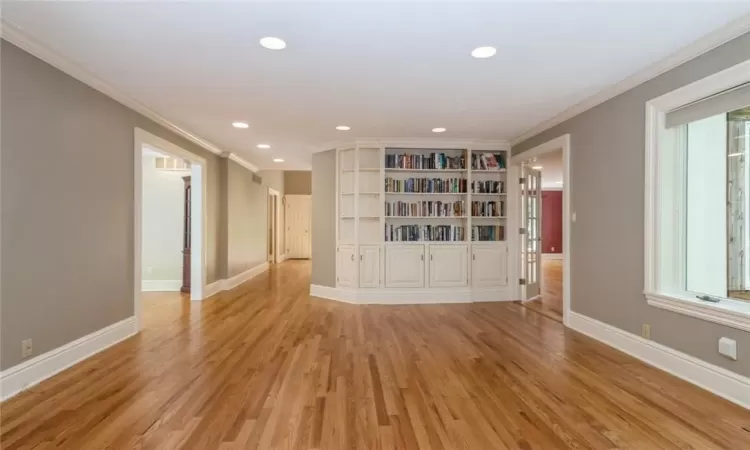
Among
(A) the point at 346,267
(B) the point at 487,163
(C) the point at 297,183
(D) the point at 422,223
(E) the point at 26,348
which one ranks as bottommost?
(E) the point at 26,348

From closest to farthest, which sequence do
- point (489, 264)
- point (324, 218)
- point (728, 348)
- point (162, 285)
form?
1. point (728, 348)
2. point (489, 264)
3. point (324, 218)
4. point (162, 285)

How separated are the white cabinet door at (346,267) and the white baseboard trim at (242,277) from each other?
7.40ft

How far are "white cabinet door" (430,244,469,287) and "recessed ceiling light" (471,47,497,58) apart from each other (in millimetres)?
3413

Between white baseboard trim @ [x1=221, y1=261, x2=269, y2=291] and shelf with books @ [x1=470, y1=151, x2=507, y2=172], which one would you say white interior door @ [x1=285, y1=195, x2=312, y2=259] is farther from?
shelf with books @ [x1=470, y1=151, x2=507, y2=172]

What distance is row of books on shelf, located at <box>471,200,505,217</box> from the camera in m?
5.96

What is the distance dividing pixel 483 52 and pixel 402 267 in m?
3.63

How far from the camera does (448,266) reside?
19.3ft

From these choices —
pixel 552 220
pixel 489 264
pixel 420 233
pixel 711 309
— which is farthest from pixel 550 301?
pixel 552 220

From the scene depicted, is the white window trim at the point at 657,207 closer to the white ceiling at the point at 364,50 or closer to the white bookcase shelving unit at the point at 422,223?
the white ceiling at the point at 364,50

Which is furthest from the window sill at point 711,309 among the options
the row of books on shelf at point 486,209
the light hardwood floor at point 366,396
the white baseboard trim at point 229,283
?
the white baseboard trim at point 229,283

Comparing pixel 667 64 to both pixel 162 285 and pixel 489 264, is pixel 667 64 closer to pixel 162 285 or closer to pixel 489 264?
pixel 489 264

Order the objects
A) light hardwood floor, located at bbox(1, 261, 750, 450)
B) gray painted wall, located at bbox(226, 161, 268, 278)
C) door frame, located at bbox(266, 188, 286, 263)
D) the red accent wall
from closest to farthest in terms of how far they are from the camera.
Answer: light hardwood floor, located at bbox(1, 261, 750, 450)
gray painted wall, located at bbox(226, 161, 268, 278)
door frame, located at bbox(266, 188, 286, 263)
the red accent wall

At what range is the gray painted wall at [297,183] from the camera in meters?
13.1

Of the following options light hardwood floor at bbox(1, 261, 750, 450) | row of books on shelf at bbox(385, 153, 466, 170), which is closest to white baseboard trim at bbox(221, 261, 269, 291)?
light hardwood floor at bbox(1, 261, 750, 450)
